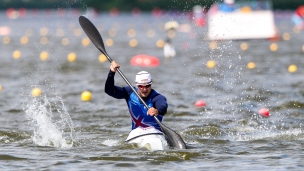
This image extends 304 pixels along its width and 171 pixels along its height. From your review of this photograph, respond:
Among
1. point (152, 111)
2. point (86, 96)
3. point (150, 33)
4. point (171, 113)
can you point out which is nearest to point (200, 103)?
point (171, 113)

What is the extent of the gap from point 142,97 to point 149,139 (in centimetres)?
65

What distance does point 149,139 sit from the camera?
1079 centimetres

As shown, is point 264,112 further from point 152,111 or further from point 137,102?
point 152,111

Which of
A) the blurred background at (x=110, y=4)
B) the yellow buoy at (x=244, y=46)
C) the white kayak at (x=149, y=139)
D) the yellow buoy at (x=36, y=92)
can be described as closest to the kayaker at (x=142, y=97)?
the white kayak at (x=149, y=139)

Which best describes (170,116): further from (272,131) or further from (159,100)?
(159,100)

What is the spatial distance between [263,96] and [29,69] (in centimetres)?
901

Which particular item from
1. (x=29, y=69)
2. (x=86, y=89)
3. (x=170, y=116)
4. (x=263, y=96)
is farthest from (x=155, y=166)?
(x=29, y=69)

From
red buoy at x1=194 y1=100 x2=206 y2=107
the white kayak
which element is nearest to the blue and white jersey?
the white kayak

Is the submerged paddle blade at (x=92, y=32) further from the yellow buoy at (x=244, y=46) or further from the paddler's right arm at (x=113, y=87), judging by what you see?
the yellow buoy at (x=244, y=46)

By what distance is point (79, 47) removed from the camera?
3303 centimetres

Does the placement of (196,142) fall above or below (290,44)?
below

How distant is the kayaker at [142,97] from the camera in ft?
35.1

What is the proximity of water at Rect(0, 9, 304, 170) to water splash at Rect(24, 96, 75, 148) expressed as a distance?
21mm

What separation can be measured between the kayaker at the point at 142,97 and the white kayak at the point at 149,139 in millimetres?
138
